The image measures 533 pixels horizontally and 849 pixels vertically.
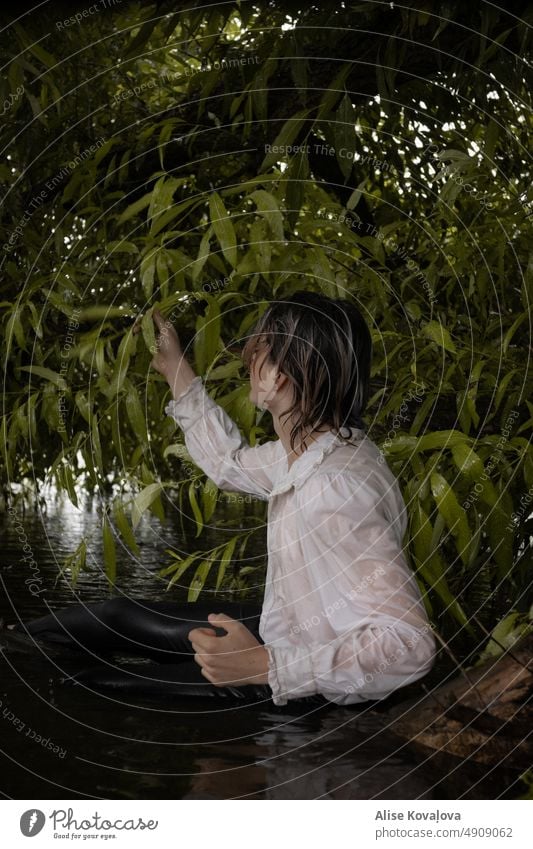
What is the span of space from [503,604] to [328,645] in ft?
2.91

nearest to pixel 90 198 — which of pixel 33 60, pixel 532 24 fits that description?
pixel 33 60

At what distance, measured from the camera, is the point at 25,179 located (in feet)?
7.40

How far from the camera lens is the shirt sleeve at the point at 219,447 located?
68.7 inches

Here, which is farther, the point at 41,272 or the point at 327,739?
the point at 41,272

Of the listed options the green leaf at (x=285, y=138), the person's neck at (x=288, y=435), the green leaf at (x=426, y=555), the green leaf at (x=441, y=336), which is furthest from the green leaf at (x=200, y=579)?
the green leaf at (x=285, y=138)

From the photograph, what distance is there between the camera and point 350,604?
5.03 ft

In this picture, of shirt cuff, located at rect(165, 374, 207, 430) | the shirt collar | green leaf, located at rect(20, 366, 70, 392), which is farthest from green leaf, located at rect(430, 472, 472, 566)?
green leaf, located at rect(20, 366, 70, 392)

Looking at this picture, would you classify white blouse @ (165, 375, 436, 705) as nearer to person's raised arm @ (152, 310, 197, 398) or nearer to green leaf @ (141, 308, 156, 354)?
person's raised arm @ (152, 310, 197, 398)

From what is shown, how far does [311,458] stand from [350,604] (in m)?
0.25

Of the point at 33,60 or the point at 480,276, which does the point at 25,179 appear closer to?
the point at 33,60

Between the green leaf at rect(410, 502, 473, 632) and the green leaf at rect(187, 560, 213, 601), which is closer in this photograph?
the green leaf at rect(410, 502, 473, 632)

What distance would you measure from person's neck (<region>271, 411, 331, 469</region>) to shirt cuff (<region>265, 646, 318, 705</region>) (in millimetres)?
315

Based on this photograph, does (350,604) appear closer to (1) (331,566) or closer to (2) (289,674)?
(1) (331,566)

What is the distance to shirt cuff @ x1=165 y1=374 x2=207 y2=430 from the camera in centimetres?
174
